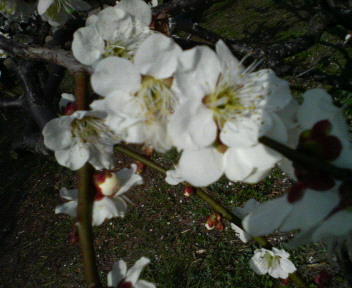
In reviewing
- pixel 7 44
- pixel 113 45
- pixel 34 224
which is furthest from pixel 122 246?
pixel 113 45

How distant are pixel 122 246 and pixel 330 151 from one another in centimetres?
262

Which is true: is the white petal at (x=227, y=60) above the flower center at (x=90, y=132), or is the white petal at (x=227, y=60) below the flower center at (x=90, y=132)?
above

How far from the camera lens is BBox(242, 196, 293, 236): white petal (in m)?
0.48

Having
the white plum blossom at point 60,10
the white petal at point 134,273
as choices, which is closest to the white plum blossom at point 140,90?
the white petal at point 134,273

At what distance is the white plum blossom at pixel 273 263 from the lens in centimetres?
157

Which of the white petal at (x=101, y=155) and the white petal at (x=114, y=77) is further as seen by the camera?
the white petal at (x=101, y=155)

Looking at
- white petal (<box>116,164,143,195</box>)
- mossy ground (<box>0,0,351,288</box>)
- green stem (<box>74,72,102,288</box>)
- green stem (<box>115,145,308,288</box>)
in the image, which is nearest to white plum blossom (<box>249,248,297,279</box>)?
mossy ground (<box>0,0,351,288</box>)

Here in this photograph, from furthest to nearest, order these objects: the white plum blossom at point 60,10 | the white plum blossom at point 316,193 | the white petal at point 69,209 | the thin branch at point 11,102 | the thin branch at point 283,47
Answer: the thin branch at point 11,102
the white plum blossom at point 60,10
the thin branch at point 283,47
the white petal at point 69,209
the white plum blossom at point 316,193

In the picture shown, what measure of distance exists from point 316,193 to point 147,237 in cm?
250

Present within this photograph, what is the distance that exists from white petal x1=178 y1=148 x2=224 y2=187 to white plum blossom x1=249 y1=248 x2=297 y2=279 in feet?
4.04

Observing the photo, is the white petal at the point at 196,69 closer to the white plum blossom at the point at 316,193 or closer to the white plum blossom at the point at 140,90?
the white plum blossom at the point at 140,90

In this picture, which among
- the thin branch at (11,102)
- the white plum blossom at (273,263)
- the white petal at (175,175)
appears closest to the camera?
the white petal at (175,175)

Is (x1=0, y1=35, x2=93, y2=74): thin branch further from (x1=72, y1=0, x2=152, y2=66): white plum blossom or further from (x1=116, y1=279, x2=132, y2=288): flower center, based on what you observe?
(x1=116, y1=279, x2=132, y2=288): flower center

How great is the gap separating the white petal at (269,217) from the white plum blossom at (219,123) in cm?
5
